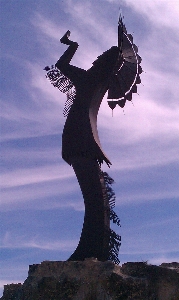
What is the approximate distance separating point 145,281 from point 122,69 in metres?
8.35

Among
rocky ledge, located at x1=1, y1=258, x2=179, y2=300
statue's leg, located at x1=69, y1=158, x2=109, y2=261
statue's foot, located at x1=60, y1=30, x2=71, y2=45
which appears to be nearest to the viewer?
rocky ledge, located at x1=1, y1=258, x2=179, y2=300

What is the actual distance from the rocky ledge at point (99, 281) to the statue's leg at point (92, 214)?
7.13 feet

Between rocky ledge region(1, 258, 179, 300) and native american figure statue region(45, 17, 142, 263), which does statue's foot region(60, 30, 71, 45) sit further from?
rocky ledge region(1, 258, 179, 300)

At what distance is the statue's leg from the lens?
1466 centimetres

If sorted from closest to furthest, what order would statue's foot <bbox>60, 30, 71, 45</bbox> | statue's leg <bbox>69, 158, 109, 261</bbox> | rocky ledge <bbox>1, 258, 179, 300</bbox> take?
rocky ledge <bbox>1, 258, 179, 300</bbox> < statue's leg <bbox>69, 158, 109, 261</bbox> < statue's foot <bbox>60, 30, 71, 45</bbox>

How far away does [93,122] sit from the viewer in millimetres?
16312

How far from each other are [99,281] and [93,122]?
6.29 meters

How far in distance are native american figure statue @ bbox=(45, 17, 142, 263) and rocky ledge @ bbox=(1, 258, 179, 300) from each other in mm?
2232

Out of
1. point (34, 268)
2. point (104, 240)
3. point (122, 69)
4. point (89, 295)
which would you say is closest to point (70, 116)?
point (122, 69)

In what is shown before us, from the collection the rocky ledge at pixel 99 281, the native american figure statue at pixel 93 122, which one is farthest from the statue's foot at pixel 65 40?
the rocky ledge at pixel 99 281

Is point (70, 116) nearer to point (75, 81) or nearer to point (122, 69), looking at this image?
point (75, 81)

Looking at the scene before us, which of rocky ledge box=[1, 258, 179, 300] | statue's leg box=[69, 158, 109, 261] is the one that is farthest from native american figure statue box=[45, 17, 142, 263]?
rocky ledge box=[1, 258, 179, 300]

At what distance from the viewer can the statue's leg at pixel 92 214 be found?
48.1ft

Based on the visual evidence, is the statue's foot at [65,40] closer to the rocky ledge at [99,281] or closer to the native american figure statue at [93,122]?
the native american figure statue at [93,122]
